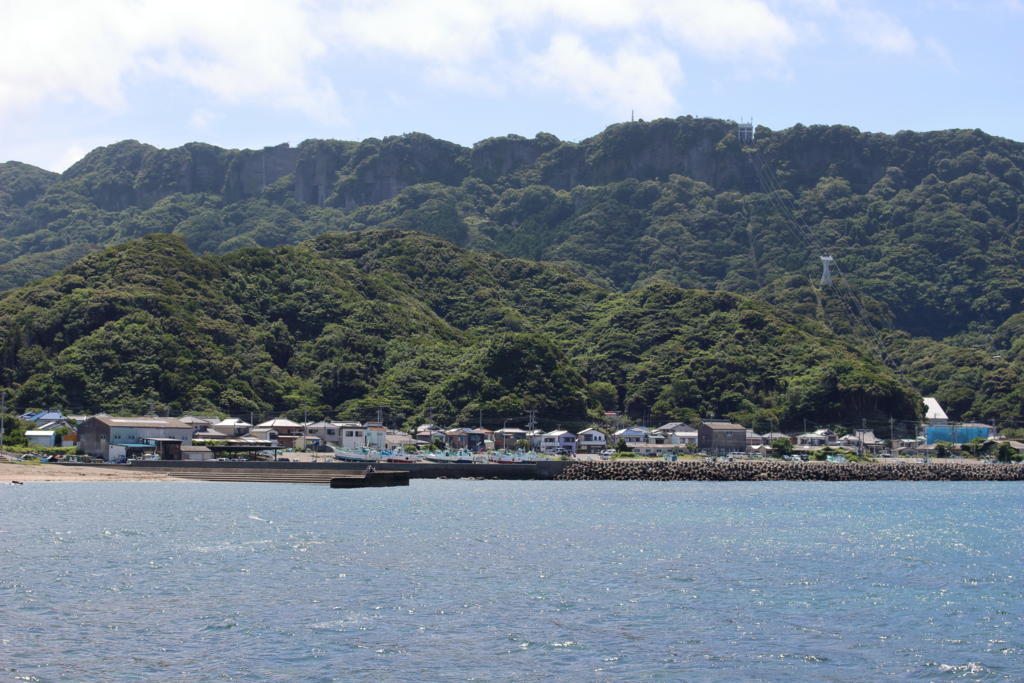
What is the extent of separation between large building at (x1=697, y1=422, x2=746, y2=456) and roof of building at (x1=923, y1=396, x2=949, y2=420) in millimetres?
42592

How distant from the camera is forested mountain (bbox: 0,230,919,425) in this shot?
131125mm

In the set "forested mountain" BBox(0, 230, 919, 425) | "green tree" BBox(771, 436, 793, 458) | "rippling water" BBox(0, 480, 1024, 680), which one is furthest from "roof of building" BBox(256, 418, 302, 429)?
"rippling water" BBox(0, 480, 1024, 680)

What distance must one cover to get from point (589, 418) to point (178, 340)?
4972 centimetres

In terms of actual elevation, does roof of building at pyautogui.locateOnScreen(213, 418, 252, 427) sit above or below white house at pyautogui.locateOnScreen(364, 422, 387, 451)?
above

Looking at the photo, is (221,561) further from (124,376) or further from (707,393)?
(707,393)

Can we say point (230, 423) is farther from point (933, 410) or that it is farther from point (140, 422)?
point (933, 410)

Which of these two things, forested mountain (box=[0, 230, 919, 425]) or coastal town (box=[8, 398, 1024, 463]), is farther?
A: forested mountain (box=[0, 230, 919, 425])

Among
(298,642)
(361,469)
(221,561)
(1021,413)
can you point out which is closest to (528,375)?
(361,469)

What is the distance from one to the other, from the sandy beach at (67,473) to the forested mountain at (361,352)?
36038 mm

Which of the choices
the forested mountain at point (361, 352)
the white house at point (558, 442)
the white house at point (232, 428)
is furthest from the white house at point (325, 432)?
the white house at point (558, 442)

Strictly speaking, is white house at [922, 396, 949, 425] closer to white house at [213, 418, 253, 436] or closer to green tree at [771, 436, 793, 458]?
green tree at [771, 436, 793, 458]

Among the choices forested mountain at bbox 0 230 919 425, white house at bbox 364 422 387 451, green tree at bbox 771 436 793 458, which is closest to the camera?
white house at bbox 364 422 387 451

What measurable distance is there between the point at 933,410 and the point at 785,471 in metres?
75.8

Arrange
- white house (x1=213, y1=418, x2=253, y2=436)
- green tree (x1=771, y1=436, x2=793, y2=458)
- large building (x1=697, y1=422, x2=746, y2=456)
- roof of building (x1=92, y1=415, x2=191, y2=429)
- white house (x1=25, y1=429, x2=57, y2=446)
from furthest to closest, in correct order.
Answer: large building (x1=697, y1=422, x2=746, y2=456), green tree (x1=771, y1=436, x2=793, y2=458), white house (x1=213, y1=418, x2=253, y2=436), white house (x1=25, y1=429, x2=57, y2=446), roof of building (x1=92, y1=415, x2=191, y2=429)
